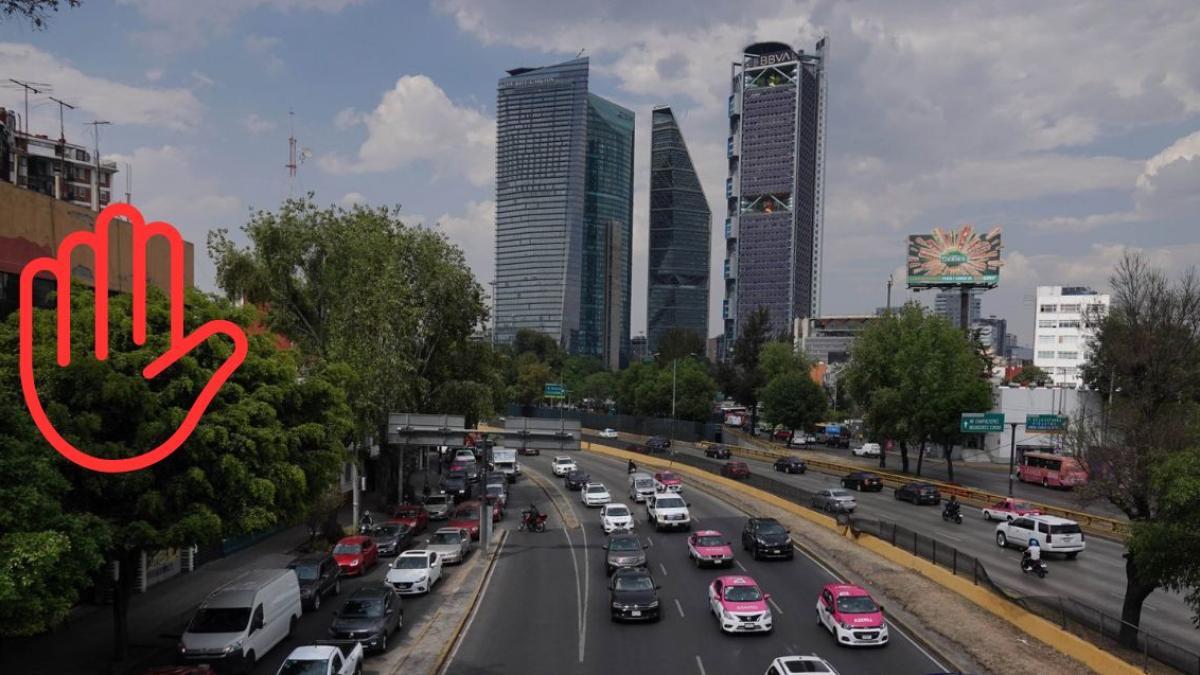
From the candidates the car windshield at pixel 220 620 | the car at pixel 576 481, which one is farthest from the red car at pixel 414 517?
the car windshield at pixel 220 620

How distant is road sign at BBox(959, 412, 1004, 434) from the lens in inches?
2506

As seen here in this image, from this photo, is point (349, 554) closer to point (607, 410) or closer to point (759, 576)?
point (759, 576)

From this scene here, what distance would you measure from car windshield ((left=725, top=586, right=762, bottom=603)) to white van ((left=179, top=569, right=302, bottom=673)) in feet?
42.0

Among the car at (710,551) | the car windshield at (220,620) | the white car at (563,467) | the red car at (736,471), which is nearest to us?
the car windshield at (220,620)

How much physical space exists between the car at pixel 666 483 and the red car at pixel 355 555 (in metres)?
21.4

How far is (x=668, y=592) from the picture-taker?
1178 inches

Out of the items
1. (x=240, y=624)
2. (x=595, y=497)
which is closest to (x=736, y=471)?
(x=595, y=497)

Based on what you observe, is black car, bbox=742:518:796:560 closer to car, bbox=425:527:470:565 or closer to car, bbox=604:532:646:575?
car, bbox=604:532:646:575

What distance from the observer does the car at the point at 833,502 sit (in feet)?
146

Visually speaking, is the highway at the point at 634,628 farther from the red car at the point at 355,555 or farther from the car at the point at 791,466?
the car at the point at 791,466

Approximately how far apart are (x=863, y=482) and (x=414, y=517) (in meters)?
33.3

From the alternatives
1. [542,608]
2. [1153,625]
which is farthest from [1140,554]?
[542,608]

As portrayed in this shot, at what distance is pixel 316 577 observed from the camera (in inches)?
1115

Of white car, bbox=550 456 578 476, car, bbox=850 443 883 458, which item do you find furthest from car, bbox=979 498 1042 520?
car, bbox=850 443 883 458
